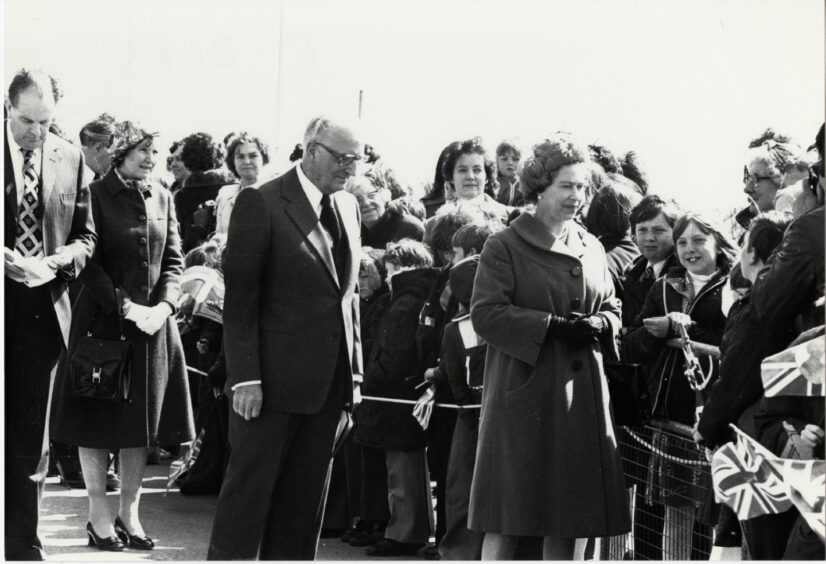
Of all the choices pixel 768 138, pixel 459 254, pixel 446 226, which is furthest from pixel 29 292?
pixel 768 138

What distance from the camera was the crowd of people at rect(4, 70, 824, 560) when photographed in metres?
6.19

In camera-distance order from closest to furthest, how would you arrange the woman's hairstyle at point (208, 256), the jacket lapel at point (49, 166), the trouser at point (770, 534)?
the trouser at point (770, 534) → the jacket lapel at point (49, 166) → the woman's hairstyle at point (208, 256)

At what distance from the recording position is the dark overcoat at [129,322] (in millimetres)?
7812

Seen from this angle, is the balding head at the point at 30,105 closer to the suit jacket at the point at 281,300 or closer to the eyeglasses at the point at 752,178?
the suit jacket at the point at 281,300

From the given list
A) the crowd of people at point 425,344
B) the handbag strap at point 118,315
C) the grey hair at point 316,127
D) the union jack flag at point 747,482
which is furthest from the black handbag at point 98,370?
the union jack flag at point 747,482

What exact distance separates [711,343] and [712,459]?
0.97m

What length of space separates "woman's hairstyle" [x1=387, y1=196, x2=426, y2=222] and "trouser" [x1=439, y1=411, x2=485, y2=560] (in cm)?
200

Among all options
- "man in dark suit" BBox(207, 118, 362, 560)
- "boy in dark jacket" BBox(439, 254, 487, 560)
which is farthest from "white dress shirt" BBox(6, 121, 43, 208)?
"boy in dark jacket" BBox(439, 254, 487, 560)

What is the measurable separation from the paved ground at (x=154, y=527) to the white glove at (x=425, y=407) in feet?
2.92

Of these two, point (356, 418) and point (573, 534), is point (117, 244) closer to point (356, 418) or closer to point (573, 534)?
point (356, 418)

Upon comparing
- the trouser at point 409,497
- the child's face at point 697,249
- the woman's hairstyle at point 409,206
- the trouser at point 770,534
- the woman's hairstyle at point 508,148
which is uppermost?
the woman's hairstyle at point 508,148

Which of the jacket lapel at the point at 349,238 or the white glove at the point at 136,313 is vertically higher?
the jacket lapel at the point at 349,238

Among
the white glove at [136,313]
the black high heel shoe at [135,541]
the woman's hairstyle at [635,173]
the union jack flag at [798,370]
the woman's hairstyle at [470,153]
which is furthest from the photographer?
the woman's hairstyle at [635,173]

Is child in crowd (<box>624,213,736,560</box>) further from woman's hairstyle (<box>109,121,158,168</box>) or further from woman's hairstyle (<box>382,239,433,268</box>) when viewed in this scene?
woman's hairstyle (<box>109,121,158,168</box>)
